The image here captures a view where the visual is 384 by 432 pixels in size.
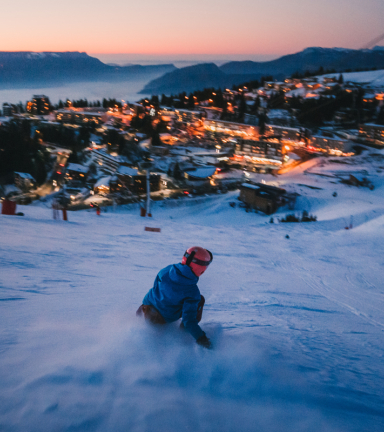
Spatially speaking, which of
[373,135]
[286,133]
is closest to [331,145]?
[373,135]

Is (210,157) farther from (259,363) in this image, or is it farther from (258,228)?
(259,363)

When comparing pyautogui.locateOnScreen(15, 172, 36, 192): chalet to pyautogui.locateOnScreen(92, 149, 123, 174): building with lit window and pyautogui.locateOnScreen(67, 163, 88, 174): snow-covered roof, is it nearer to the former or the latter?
pyautogui.locateOnScreen(67, 163, 88, 174): snow-covered roof

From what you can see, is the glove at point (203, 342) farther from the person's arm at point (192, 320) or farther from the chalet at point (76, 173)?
the chalet at point (76, 173)

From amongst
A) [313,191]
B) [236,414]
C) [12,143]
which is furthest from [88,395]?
[12,143]

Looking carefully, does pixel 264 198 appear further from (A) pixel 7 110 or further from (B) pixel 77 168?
(A) pixel 7 110

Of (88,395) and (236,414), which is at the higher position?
(88,395)

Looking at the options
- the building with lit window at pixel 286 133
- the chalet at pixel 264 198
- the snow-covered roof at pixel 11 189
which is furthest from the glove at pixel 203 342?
the building with lit window at pixel 286 133

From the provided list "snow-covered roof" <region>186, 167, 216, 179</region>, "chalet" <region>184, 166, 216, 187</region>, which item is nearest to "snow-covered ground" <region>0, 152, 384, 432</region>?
"chalet" <region>184, 166, 216, 187</region>
